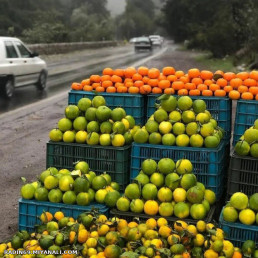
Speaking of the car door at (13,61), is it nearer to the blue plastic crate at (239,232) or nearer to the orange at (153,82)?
the orange at (153,82)

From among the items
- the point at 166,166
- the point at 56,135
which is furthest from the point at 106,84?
the point at 166,166

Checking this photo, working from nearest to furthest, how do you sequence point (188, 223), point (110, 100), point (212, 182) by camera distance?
point (188, 223), point (212, 182), point (110, 100)

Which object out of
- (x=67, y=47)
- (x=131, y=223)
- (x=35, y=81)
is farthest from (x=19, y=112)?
(x=67, y=47)

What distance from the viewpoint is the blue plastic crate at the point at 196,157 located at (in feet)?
16.6

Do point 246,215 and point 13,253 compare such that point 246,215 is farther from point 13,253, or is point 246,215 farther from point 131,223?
point 13,253

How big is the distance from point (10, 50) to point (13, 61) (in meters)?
0.34

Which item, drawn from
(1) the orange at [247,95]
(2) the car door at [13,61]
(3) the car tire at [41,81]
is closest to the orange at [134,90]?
(1) the orange at [247,95]

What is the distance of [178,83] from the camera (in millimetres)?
6336

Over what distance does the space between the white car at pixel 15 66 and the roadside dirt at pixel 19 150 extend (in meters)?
1.43

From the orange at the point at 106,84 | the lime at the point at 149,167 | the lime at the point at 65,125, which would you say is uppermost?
the orange at the point at 106,84

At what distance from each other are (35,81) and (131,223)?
13.6 metres

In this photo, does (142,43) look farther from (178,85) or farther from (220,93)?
(220,93)

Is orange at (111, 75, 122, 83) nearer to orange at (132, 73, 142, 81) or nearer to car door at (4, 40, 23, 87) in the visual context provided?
orange at (132, 73, 142, 81)

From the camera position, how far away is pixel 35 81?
57.0 ft
